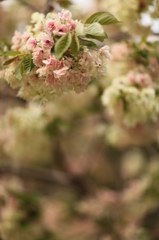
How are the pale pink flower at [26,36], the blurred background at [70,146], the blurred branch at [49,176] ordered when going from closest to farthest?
the pale pink flower at [26,36], the blurred background at [70,146], the blurred branch at [49,176]

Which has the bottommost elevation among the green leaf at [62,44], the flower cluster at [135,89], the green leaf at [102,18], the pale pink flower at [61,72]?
the pale pink flower at [61,72]

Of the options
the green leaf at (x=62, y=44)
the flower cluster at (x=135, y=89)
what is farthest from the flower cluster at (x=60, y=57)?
the flower cluster at (x=135, y=89)

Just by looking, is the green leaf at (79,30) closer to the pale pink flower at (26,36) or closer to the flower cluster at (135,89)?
the pale pink flower at (26,36)

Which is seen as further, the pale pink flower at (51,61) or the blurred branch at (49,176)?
the blurred branch at (49,176)

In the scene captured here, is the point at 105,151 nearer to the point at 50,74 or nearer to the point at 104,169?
the point at 104,169

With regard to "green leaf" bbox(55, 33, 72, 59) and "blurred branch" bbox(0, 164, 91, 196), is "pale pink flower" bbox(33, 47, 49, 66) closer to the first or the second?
"green leaf" bbox(55, 33, 72, 59)

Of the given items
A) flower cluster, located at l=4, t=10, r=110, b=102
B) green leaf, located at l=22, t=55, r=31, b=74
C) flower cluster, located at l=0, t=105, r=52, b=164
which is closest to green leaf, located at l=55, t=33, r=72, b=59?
flower cluster, located at l=4, t=10, r=110, b=102

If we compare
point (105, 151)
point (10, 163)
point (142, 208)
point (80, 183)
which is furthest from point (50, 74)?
point (105, 151)

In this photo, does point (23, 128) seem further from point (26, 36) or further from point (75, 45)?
point (75, 45)
